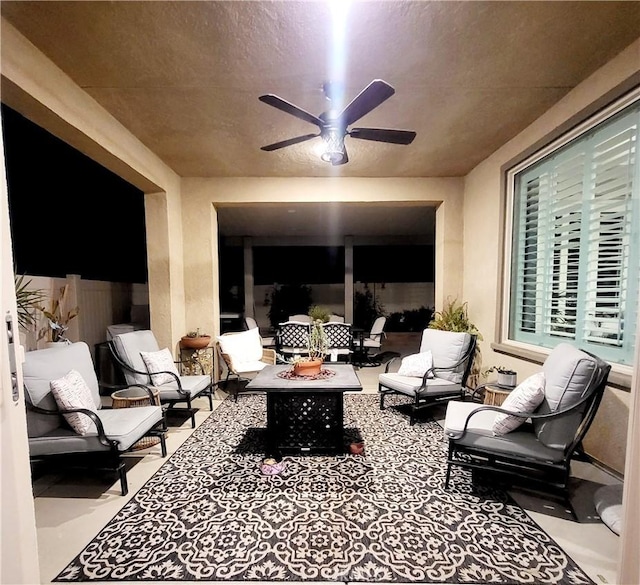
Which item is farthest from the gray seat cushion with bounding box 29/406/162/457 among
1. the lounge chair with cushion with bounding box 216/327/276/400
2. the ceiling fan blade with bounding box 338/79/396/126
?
the ceiling fan blade with bounding box 338/79/396/126

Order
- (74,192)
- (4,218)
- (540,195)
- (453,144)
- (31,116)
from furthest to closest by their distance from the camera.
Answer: (74,192)
(453,144)
(540,195)
(31,116)
(4,218)

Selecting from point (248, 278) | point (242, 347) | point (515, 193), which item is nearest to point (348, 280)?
point (248, 278)

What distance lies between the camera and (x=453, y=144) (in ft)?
11.2

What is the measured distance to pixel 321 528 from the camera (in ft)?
5.84

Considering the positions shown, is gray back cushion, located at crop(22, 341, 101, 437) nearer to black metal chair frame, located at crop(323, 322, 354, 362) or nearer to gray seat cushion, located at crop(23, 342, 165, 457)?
gray seat cushion, located at crop(23, 342, 165, 457)

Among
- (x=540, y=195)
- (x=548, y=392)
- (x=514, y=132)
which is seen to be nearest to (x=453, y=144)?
(x=514, y=132)

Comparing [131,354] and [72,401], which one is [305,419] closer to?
[72,401]

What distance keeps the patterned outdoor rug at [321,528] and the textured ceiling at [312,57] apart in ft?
9.75

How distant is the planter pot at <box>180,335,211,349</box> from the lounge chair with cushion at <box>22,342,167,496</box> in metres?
1.85

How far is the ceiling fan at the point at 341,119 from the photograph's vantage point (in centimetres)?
201

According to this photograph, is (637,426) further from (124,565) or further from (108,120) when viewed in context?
(108,120)

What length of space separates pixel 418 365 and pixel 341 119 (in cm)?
258

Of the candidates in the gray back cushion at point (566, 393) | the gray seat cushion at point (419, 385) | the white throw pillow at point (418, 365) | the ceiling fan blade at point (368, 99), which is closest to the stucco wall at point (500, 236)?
the gray back cushion at point (566, 393)

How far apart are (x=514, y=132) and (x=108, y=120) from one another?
3950 mm
